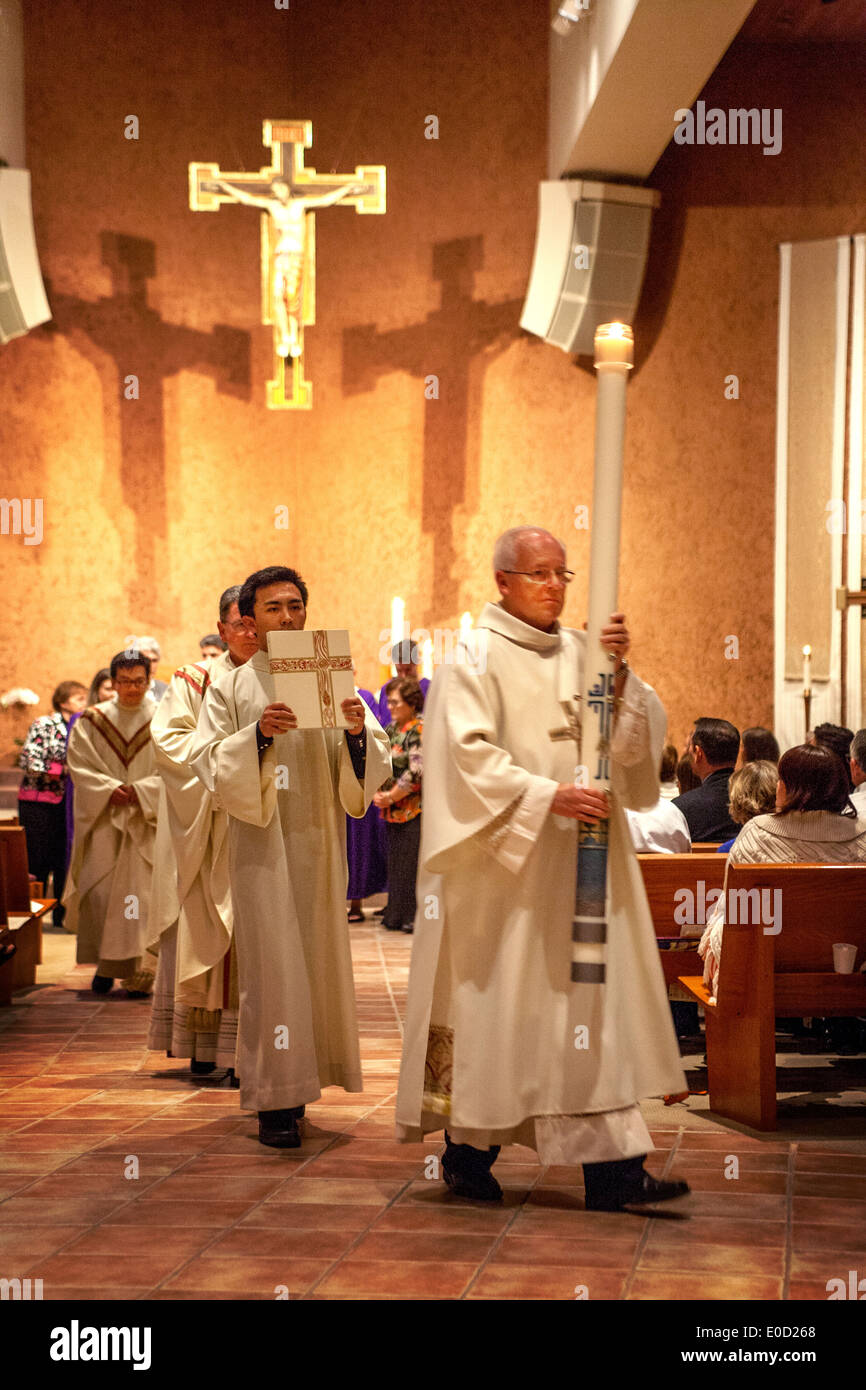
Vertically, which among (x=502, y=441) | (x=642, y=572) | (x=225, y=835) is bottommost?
(x=225, y=835)

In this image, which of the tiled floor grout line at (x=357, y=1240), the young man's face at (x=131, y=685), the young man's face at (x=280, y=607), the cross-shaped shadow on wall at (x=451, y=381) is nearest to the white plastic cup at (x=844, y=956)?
the tiled floor grout line at (x=357, y=1240)

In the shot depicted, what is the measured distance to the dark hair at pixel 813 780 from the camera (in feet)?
16.3

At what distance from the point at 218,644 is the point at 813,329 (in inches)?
197

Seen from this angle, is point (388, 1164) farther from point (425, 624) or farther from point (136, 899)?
point (425, 624)

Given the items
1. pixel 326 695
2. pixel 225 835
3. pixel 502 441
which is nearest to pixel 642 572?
pixel 502 441

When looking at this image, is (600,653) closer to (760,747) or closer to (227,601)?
(227,601)

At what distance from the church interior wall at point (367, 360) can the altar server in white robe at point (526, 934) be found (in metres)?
7.63

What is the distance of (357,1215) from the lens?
3799mm

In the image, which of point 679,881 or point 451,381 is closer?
point 679,881

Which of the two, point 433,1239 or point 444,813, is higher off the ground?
point 444,813

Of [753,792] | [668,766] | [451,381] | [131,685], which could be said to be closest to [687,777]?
[668,766]

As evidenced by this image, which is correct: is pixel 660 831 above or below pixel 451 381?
below

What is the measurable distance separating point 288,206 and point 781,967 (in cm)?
832

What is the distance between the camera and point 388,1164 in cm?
434
